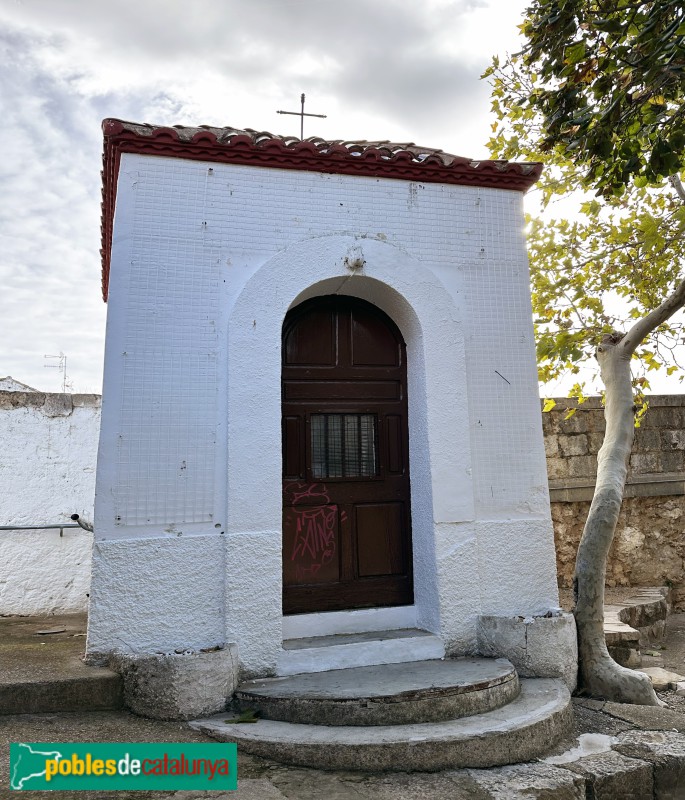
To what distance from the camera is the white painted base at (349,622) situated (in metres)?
4.59

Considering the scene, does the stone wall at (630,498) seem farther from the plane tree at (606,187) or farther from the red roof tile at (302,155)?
the red roof tile at (302,155)

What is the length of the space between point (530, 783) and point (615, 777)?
1.77 ft

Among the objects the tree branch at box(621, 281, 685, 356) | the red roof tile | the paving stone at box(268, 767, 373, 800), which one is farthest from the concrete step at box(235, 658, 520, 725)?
the red roof tile

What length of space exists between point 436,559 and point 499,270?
2366 millimetres

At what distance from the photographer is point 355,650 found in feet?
14.4

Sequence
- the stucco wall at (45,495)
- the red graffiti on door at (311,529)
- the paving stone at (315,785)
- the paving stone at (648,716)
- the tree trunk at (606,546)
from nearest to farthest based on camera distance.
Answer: the paving stone at (315,785) < the paving stone at (648,716) < the tree trunk at (606,546) < the red graffiti on door at (311,529) < the stucco wall at (45,495)

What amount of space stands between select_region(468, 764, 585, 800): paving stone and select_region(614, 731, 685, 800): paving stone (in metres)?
0.55

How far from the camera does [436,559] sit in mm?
4633

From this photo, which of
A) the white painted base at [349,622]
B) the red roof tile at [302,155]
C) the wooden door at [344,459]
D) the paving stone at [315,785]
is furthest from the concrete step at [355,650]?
the red roof tile at [302,155]

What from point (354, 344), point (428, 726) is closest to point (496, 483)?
point (354, 344)

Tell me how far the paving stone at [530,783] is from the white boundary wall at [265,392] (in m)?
1.23

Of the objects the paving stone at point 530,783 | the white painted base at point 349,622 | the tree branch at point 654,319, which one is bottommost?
the paving stone at point 530,783

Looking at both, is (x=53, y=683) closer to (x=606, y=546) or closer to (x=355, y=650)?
(x=355, y=650)

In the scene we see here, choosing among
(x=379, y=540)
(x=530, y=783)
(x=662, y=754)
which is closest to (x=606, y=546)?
(x=662, y=754)
